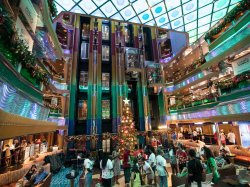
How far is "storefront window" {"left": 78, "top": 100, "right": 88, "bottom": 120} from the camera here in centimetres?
1605

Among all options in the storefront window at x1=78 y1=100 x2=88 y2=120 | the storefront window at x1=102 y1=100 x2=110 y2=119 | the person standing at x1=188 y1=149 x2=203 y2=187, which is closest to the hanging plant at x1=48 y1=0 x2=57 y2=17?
the person standing at x1=188 y1=149 x2=203 y2=187

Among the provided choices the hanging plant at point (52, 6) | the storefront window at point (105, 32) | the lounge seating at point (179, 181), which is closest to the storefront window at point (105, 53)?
the storefront window at point (105, 32)

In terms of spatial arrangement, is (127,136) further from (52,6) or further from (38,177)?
(52,6)

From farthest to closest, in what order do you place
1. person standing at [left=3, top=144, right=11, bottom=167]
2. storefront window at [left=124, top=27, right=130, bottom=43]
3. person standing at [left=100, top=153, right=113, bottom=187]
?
storefront window at [left=124, top=27, right=130, bottom=43] < person standing at [left=3, top=144, right=11, bottom=167] < person standing at [left=100, top=153, right=113, bottom=187]

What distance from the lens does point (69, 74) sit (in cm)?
1545

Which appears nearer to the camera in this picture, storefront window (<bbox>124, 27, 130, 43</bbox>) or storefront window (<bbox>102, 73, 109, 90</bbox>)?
storefront window (<bbox>102, 73, 109, 90</bbox>)

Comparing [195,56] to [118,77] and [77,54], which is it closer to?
[118,77]

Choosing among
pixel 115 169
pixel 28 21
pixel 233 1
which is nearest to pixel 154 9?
pixel 233 1

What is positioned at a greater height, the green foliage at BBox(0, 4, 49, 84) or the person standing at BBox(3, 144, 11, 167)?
the green foliage at BBox(0, 4, 49, 84)

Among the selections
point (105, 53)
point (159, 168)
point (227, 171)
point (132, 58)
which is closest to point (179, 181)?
point (159, 168)

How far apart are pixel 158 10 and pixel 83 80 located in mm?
10879

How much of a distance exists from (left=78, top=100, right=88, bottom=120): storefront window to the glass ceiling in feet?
31.0

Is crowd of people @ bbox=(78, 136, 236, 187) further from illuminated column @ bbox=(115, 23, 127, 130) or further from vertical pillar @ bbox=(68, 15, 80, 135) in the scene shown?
illuminated column @ bbox=(115, 23, 127, 130)

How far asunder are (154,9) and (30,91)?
33.8 feet
